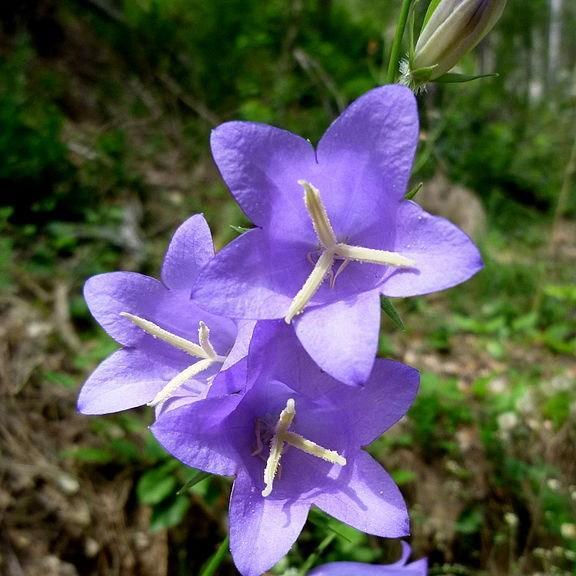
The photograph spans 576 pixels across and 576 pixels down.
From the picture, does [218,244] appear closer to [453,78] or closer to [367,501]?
[453,78]

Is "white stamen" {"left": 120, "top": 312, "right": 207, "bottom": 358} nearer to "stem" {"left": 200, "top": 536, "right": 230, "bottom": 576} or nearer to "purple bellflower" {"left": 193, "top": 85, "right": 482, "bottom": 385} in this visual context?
"purple bellflower" {"left": 193, "top": 85, "right": 482, "bottom": 385}

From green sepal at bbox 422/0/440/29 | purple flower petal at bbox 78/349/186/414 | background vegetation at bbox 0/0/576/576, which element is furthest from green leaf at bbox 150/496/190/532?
green sepal at bbox 422/0/440/29

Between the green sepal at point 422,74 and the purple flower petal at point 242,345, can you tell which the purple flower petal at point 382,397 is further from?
the green sepal at point 422,74

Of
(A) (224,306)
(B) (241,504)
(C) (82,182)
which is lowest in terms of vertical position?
(C) (82,182)

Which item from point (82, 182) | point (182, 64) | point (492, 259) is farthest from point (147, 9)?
point (492, 259)

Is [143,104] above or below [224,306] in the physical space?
below

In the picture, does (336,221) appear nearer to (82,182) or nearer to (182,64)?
(82,182)

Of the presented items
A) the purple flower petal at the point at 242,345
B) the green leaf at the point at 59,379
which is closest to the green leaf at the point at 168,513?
the green leaf at the point at 59,379

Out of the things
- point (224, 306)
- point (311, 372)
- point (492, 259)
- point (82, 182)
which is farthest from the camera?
point (492, 259)
